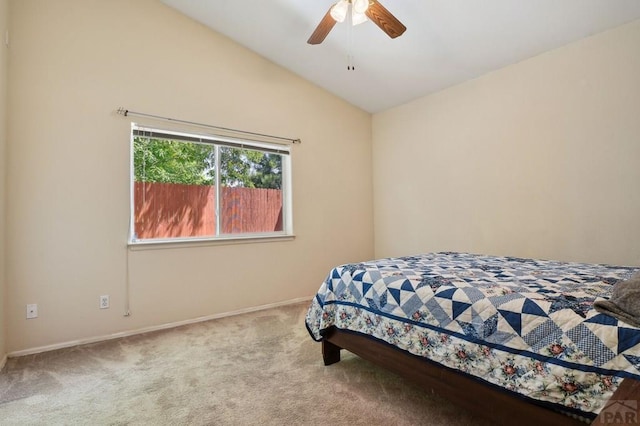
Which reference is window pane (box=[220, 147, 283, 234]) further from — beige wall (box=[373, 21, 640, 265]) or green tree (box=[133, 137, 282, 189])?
beige wall (box=[373, 21, 640, 265])

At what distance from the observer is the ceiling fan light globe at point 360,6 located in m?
2.01

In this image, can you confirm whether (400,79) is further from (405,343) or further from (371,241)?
(405,343)

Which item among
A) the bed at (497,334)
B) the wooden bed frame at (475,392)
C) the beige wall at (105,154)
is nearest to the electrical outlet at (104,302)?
the beige wall at (105,154)

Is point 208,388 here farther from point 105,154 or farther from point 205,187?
point 105,154

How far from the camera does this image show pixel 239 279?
3490mm

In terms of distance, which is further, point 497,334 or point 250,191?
point 250,191

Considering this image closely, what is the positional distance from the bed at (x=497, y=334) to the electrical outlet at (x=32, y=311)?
2.16m

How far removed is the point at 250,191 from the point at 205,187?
1.70 ft

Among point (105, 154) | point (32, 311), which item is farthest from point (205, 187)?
point (32, 311)

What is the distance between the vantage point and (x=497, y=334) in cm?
135

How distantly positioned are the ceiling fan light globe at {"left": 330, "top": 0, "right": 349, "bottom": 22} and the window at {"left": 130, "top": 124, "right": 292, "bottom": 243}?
178cm

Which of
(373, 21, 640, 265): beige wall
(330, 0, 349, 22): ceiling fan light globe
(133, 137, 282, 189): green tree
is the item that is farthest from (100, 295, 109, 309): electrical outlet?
(373, 21, 640, 265): beige wall

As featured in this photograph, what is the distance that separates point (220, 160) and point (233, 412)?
8.21 feet

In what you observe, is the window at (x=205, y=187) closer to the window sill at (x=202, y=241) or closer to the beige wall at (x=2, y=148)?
the window sill at (x=202, y=241)
